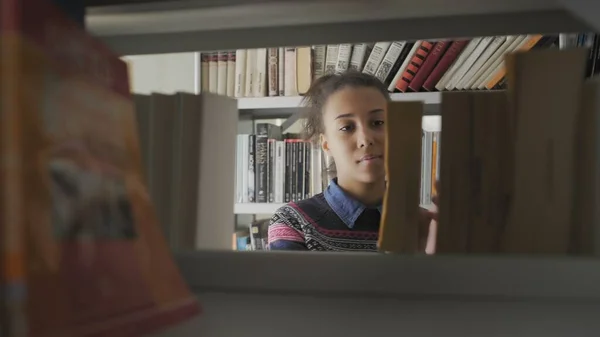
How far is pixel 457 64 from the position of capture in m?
1.67

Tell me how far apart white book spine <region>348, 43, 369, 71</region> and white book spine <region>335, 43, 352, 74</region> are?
0.05 ft

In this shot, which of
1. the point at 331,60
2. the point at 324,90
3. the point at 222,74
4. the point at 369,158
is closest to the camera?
the point at 369,158

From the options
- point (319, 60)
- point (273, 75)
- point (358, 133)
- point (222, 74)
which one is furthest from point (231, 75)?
point (358, 133)

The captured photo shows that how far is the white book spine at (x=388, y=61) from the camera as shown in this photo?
1.73 meters

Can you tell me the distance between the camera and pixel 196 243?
0.52 meters

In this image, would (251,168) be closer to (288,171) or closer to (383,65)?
(288,171)

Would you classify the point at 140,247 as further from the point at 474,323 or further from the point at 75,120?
the point at 474,323

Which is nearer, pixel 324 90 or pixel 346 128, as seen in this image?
pixel 346 128

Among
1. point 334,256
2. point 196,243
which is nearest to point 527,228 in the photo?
point 334,256

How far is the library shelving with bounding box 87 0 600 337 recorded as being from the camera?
1.49ft

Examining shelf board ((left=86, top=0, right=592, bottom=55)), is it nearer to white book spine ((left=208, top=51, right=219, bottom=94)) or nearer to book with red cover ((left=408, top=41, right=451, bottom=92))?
book with red cover ((left=408, top=41, right=451, bottom=92))

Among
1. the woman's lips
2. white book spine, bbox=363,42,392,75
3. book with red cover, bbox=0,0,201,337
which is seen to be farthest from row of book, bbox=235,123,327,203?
book with red cover, bbox=0,0,201,337

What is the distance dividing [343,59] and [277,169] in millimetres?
442

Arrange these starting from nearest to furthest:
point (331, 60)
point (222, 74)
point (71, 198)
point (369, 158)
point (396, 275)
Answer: point (71, 198) → point (396, 275) → point (369, 158) → point (331, 60) → point (222, 74)
